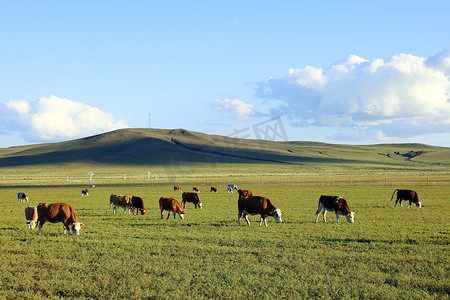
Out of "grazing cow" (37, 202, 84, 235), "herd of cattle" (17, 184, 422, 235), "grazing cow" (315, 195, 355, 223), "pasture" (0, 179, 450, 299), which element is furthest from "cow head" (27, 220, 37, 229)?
"grazing cow" (315, 195, 355, 223)

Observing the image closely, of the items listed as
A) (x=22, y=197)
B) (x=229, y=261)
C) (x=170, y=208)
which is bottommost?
(x=229, y=261)

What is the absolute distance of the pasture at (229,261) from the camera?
396 inches

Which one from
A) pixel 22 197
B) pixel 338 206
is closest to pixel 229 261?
pixel 338 206

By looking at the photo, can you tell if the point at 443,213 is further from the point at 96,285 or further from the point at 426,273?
the point at 96,285

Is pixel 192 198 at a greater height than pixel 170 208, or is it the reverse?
pixel 170 208

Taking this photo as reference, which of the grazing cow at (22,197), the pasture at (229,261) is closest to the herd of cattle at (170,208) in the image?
the pasture at (229,261)

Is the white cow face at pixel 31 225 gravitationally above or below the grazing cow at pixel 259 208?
below

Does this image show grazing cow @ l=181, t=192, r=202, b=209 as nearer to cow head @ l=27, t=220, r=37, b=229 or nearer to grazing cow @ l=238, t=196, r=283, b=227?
grazing cow @ l=238, t=196, r=283, b=227

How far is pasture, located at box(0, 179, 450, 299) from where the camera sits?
10047 millimetres

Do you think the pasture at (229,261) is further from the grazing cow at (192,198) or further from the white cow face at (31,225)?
the grazing cow at (192,198)

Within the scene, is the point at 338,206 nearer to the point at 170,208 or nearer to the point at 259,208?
the point at 259,208

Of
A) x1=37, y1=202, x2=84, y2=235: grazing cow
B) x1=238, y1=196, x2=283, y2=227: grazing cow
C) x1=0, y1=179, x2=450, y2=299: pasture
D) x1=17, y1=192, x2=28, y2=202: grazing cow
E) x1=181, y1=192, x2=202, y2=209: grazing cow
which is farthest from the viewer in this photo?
x1=17, y1=192, x2=28, y2=202: grazing cow

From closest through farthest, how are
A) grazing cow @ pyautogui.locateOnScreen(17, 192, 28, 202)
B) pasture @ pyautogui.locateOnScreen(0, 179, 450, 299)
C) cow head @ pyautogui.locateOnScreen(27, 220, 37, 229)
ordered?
1. pasture @ pyautogui.locateOnScreen(0, 179, 450, 299)
2. cow head @ pyautogui.locateOnScreen(27, 220, 37, 229)
3. grazing cow @ pyautogui.locateOnScreen(17, 192, 28, 202)

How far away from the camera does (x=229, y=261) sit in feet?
42.0
